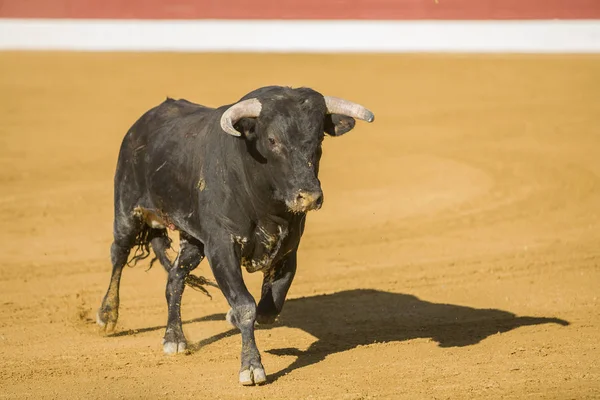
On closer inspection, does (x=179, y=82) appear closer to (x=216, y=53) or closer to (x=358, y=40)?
(x=216, y=53)

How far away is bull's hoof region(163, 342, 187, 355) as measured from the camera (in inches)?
272

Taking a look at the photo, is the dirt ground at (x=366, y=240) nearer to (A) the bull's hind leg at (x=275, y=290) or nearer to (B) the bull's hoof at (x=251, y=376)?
(B) the bull's hoof at (x=251, y=376)

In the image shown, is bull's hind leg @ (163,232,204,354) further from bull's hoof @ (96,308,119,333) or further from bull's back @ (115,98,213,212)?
bull's hoof @ (96,308,119,333)

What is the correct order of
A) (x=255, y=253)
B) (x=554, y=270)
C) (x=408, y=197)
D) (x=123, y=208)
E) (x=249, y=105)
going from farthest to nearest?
1. (x=408, y=197)
2. (x=554, y=270)
3. (x=123, y=208)
4. (x=255, y=253)
5. (x=249, y=105)

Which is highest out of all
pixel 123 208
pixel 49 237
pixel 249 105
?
pixel 249 105

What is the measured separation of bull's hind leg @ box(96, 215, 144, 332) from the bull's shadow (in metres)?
0.70

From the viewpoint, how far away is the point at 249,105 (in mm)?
6098

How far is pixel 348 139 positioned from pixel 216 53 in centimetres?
295

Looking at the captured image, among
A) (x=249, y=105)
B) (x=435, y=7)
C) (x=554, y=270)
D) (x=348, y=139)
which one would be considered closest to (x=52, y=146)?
(x=348, y=139)

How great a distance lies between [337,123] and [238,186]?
0.67m

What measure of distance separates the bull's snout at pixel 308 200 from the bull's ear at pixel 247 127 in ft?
1.75

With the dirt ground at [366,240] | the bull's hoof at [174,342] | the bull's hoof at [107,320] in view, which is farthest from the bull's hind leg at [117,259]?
the bull's hoof at [174,342]

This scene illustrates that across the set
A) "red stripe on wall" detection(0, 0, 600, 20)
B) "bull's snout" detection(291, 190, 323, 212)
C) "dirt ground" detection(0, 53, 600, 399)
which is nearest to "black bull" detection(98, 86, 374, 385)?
"bull's snout" detection(291, 190, 323, 212)

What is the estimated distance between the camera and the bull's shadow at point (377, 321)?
7031 mm
